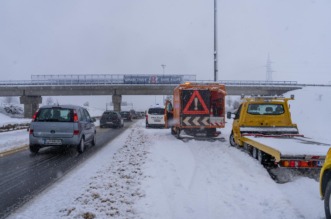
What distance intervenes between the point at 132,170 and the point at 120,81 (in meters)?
44.1

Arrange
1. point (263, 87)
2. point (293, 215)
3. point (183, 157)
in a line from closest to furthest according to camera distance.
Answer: point (293, 215)
point (183, 157)
point (263, 87)

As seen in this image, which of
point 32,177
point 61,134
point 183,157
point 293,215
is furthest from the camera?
point 61,134

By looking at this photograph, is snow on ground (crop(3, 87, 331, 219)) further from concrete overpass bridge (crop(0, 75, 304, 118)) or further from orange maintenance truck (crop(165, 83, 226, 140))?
concrete overpass bridge (crop(0, 75, 304, 118))

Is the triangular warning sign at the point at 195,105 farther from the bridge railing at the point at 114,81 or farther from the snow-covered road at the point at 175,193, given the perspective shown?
the bridge railing at the point at 114,81

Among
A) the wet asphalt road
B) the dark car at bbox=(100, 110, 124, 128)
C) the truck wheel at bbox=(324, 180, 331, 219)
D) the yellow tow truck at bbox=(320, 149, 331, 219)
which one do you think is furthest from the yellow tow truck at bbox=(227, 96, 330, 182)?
the dark car at bbox=(100, 110, 124, 128)

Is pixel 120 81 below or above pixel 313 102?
above

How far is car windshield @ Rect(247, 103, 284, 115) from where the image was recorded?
12.4 metres

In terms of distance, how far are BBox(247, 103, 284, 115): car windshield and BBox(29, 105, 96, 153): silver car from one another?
6.36 meters

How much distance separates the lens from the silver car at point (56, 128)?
38.7ft

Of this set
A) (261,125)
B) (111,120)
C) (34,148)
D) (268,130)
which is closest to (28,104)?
(111,120)

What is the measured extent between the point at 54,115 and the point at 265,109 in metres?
7.69

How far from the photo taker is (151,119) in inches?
1098

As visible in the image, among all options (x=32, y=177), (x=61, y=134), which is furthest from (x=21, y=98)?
(x=32, y=177)

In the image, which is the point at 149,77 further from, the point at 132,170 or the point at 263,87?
the point at 132,170
